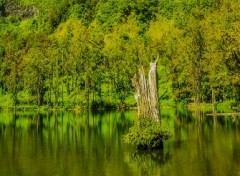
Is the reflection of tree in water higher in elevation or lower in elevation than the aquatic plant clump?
lower

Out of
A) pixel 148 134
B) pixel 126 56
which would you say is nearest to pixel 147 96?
pixel 148 134

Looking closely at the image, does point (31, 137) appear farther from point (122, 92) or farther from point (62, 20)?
point (62, 20)

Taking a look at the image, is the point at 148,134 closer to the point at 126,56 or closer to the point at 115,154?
the point at 115,154

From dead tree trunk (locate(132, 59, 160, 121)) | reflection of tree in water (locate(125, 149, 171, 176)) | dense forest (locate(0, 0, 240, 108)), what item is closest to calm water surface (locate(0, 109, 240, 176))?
reflection of tree in water (locate(125, 149, 171, 176))

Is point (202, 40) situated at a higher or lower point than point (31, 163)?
higher

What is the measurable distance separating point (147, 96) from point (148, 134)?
396 centimetres

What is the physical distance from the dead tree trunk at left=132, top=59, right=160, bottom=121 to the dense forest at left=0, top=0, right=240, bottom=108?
107ft

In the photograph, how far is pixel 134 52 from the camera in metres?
123

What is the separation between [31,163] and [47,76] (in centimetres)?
9970

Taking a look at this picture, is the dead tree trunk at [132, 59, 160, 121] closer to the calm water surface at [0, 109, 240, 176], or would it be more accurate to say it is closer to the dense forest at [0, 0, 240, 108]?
the calm water surface at [0, 109, 240, 176]

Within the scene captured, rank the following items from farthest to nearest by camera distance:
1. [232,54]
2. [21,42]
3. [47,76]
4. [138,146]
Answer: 1. [21,42]
2. [47,76]
3. [232,54]
4. [138,146]

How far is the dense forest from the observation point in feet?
278

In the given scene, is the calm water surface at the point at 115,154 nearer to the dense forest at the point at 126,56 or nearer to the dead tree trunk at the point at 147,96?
the dead tree trunk at the point at 147,96

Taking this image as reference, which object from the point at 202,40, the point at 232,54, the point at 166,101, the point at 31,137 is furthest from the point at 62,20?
the point at 31,137
